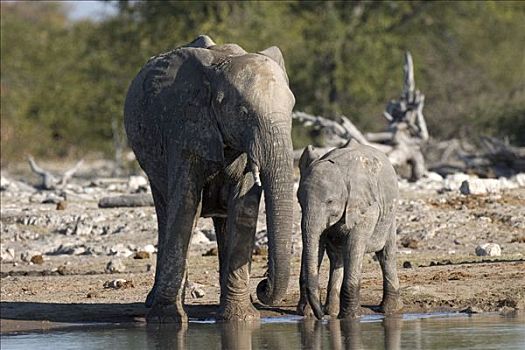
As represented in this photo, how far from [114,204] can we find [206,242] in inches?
135

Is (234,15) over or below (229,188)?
over

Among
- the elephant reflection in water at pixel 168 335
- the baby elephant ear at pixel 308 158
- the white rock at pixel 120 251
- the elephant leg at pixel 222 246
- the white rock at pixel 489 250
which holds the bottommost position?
the elephant reflection in water at pixel 168 335

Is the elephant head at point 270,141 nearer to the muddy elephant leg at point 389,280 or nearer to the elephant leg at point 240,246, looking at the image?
the elephant leg at point 240,246

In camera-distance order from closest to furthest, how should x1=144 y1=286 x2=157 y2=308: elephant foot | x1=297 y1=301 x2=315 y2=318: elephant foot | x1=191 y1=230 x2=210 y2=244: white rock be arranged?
x1=297 y1=301 x2=315 y2=318: elephant foot → x1=144 y1=286 x2=157 y2=308: elephant foot → x1=191 y1=230 x2=210 y2=244: white rock

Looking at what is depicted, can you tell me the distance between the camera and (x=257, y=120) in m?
11.0

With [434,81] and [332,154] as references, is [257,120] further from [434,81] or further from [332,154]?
[434,81]

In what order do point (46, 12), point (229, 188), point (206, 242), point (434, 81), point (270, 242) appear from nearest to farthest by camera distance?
point (270, 242)
point (229, 188)
point (206, 242)
point (434, 81)
point (46, 12)

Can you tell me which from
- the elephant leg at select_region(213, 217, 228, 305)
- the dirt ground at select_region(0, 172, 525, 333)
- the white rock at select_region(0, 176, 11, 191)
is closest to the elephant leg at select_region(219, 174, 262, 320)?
the elephant leg at select_region(213, 217, 228, 305)

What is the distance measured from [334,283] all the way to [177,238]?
1.28 meters

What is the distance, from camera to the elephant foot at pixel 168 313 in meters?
12.2

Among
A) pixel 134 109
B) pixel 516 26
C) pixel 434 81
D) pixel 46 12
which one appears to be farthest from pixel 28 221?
pixel 46 12

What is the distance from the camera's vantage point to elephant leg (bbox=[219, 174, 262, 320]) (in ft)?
38.4

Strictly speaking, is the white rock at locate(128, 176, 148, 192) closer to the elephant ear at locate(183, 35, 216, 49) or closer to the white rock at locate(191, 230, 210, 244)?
the white rock at locate(191, 230, 210, 244)

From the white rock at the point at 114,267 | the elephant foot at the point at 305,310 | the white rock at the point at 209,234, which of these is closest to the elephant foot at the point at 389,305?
the elephant foot at the point at 305,310
